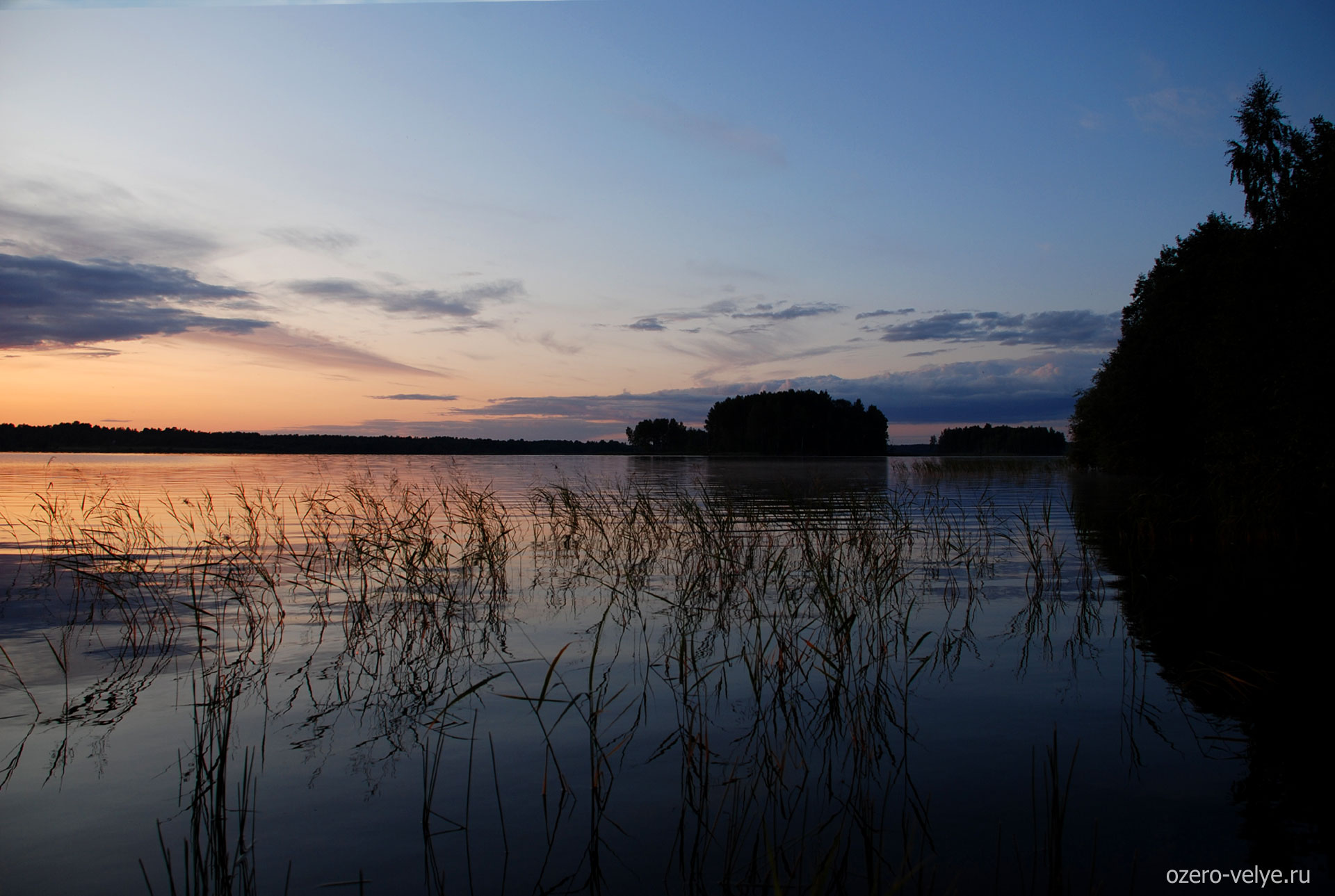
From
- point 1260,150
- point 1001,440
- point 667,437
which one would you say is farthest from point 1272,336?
point 1001,440

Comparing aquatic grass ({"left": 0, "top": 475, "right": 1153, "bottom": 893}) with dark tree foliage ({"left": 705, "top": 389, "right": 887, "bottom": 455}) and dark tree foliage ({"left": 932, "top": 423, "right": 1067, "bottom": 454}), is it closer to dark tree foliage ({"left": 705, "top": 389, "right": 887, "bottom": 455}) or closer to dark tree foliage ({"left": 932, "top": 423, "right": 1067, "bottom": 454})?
dark tree foliage ({"left": 705, "top": 389, "right": 887, "bottom": 455})

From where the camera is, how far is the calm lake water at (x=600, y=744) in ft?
10.8

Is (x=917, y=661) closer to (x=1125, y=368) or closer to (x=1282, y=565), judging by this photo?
(x=1282, y=565)

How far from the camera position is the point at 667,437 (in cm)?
13400

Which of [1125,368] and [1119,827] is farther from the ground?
[1125,368]

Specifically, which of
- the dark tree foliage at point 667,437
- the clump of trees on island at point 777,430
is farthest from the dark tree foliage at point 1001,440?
the dark tree foliage at point 667,437

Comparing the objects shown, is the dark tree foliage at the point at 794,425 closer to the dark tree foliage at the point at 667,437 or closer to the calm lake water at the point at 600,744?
the dark tree foliage at the point at 667,437

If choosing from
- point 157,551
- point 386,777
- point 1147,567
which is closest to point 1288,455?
point 1147,567

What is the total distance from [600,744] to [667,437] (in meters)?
130

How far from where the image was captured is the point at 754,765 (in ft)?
13.9

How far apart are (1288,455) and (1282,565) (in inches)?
196

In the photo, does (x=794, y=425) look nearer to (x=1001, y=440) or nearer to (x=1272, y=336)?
(x=1001, y=440)

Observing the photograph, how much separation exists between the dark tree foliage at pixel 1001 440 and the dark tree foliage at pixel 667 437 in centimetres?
6776

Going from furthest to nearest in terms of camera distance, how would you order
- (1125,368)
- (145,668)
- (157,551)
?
(1125,368), (157,551), (145,668)
